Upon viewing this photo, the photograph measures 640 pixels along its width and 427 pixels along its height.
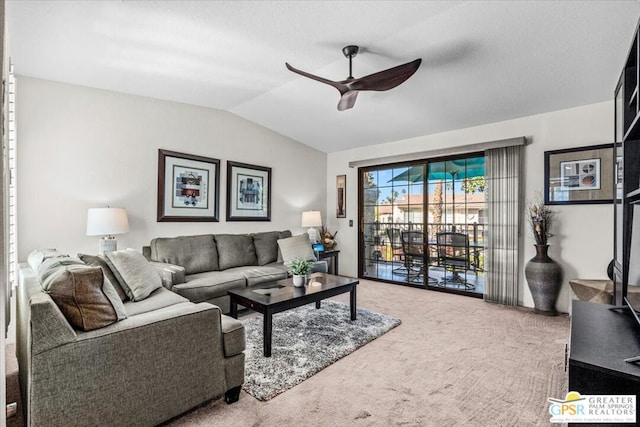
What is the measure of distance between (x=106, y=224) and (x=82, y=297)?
188cm

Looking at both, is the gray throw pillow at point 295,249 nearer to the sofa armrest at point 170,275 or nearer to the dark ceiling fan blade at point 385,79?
the sofa armrest at point 170,275

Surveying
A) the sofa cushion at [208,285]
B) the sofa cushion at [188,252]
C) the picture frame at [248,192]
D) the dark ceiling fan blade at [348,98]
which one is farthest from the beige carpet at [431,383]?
the picture frame at [248,192]

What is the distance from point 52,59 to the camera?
2793mm

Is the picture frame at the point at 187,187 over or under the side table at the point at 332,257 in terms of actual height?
over

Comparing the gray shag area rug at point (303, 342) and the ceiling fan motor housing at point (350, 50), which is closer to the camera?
the gray shag area rug at point (303, 342)

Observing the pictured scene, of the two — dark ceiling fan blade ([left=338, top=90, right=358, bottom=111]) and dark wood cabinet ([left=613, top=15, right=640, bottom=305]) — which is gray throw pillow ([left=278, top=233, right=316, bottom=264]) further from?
dark wood cabinet ([left=613, top=15, right=640, bottom=305])

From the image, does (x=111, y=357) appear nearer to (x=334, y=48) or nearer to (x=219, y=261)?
(x=219, y=261)

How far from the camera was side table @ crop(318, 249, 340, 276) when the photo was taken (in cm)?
529

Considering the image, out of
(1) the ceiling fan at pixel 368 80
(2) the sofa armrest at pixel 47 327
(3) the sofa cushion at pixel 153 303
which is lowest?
(3) the sofa cushion at pixel 153 303

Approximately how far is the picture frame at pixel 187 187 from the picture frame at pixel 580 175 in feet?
14.0

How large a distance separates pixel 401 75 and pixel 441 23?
0.50 metres

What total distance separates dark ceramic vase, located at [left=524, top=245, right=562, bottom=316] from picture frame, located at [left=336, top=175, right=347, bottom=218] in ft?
10.3

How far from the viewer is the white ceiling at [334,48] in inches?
89.7

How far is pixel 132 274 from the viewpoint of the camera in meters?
2.65
